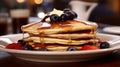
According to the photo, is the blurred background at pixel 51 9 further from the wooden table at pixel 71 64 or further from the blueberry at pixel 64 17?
the wooden table at pixel 71 64

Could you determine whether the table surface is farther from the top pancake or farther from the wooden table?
the top pancake

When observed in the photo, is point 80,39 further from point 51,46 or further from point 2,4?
point 2,4

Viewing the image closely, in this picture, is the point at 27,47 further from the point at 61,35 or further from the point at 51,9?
the point at 51,9

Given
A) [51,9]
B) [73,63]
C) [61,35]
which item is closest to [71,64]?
[73,63]

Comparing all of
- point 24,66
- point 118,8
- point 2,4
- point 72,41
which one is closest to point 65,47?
point 72,41

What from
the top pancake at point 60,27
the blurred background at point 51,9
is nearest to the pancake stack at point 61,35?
the top pancake at point 60,27
